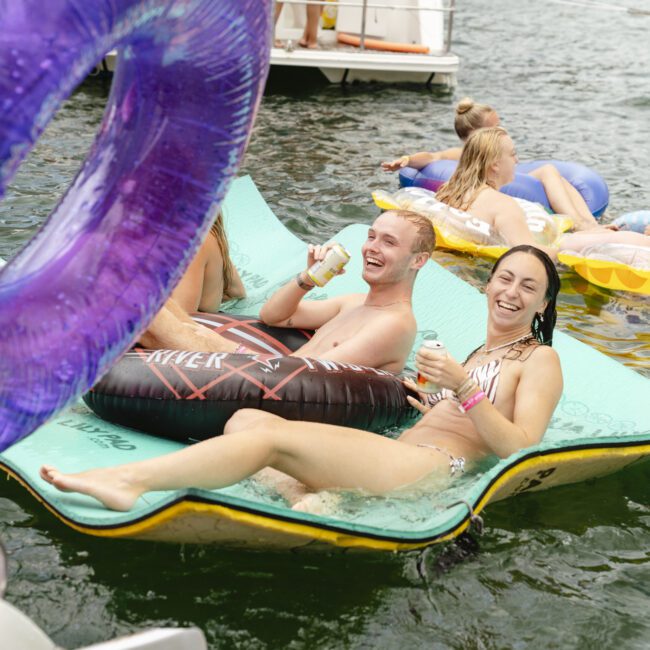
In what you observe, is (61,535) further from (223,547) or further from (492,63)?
(492,63)

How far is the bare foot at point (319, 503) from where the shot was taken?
145 inches

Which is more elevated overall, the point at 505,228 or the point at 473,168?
the point at 473,168

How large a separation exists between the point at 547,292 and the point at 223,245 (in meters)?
1.69

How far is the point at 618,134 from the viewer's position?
11.6 m

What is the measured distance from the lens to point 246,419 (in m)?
3.87

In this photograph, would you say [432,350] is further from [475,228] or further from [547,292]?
[475,228]

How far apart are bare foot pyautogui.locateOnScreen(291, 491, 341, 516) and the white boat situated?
953 centimetres

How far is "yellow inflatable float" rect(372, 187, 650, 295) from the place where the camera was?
6914 mm

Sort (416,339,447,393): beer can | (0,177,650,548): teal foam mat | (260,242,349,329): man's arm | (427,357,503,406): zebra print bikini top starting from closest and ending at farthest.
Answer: (0,177,650,548): teal foam mat < (416,339,447,393): beer can < (427,357,503,406): zebra print bikini top < (260,242,349,329): man's arm

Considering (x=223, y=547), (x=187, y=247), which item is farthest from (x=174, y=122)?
(x=223, y=547)

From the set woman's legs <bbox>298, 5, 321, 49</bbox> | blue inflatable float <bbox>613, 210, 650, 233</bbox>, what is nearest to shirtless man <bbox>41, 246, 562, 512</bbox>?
blue inflatable float <bbox>613, 210, 650, 233</bbox>

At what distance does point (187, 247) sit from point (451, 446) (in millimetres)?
1919

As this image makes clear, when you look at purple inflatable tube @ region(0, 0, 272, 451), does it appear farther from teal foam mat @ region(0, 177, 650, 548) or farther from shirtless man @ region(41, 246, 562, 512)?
shirtless man @ region(41, 246, 562, 512)

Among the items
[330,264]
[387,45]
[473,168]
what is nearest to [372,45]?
[387,45]
